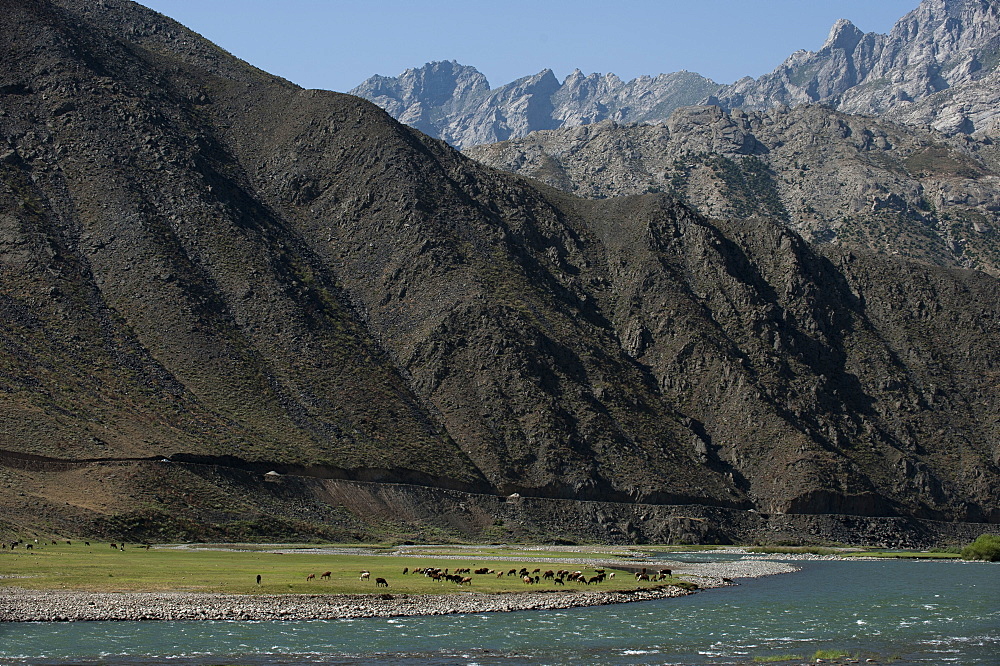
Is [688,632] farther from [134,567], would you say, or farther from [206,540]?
[206,540]

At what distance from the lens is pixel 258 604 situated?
56.2 m

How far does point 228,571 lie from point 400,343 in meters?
82.3

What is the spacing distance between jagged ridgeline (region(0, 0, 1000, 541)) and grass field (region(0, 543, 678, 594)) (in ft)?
44.5

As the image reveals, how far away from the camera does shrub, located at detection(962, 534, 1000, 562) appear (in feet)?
383

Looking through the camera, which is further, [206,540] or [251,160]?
[251,160]

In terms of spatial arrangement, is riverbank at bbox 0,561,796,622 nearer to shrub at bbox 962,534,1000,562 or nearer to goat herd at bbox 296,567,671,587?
goat herd at bbox 296,567,671,587

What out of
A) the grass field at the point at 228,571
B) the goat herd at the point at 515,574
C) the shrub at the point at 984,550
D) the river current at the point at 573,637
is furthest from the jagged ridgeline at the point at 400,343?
the river current at the point at 573,637

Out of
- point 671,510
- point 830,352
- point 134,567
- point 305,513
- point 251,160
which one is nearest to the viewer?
point 134,567

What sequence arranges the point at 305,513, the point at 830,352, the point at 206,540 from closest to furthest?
the point at 206,540, the point at 305,513, the point at 830,352

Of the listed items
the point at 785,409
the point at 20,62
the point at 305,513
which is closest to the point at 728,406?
the point at 785,409

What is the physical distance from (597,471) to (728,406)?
84.7ft

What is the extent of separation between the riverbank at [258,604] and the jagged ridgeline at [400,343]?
1507 inches

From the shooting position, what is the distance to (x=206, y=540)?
3964 inches

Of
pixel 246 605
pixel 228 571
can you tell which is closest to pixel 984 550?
pixel 228 571
